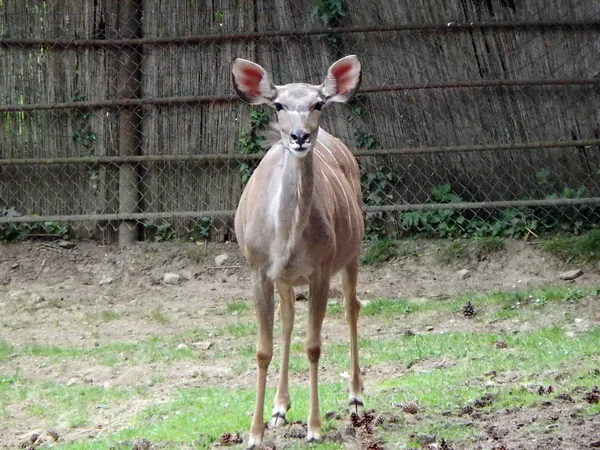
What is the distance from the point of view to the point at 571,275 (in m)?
8.59

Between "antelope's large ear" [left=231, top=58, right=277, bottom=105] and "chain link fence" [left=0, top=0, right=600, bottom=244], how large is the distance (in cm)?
419

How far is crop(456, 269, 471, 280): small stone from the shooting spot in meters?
8.88

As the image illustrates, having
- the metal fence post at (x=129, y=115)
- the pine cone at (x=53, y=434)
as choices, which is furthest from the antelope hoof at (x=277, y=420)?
the metal fence post at (x=129, y=115)

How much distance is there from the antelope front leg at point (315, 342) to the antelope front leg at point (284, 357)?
28 cm

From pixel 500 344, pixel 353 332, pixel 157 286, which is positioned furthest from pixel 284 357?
pixel 157 286

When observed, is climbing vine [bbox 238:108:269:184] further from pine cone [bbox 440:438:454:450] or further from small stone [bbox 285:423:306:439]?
pine cone [bbox 440:438:454:450]

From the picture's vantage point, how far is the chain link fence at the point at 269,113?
30.6 feet

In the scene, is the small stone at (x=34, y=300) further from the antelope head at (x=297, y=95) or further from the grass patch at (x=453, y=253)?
the antelope head at (x=297, y=95)

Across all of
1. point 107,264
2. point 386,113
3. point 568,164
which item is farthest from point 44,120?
point 568,164

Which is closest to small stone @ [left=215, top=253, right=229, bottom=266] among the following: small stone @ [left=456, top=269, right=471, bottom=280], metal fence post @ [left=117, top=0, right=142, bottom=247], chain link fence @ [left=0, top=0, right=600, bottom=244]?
chain link fence @ [left=0, top=0, right=600, bottom=244]

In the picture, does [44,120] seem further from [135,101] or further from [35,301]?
[35,301]

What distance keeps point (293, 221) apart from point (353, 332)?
1.27 meters

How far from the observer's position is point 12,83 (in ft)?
31.8

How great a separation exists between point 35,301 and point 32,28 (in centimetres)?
274
